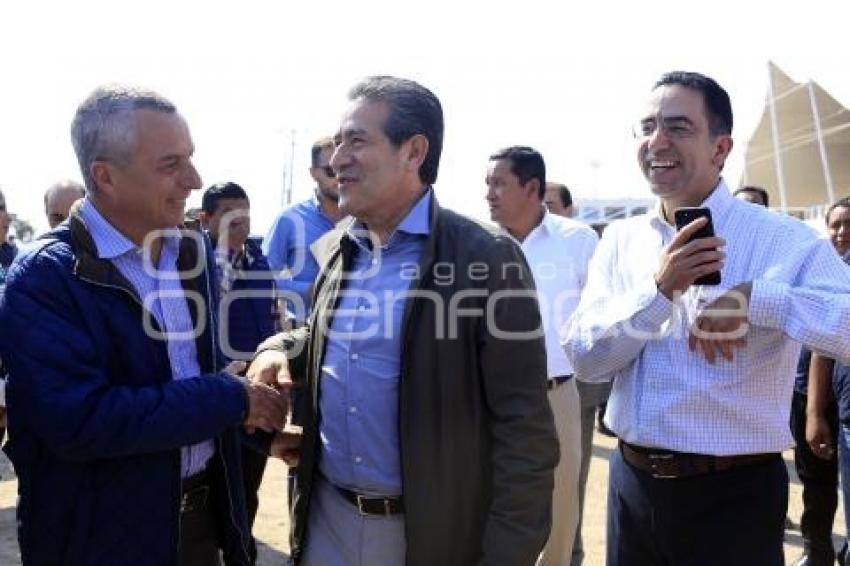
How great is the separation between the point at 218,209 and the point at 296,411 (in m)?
2.92

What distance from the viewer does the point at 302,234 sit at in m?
4.95

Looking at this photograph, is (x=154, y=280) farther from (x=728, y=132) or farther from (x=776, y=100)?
(x=776, y=100)

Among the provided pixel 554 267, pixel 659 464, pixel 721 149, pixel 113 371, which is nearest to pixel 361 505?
pixel 113 371

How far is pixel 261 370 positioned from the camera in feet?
8.12

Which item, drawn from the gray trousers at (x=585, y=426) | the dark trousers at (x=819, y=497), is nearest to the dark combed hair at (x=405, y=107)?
the gray trousers at (x=585, y=426)

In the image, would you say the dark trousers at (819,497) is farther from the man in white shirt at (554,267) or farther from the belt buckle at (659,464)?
the belt buckle at (659,464)

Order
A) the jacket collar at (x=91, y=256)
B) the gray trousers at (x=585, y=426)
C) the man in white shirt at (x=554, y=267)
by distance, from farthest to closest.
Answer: the gray trousers at (x=585, y=426) < the man in white shirt at (x=554, y=267) < the jacket collar at (x=91, y=256)

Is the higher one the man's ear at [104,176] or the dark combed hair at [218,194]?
the man's ear at [104,176]

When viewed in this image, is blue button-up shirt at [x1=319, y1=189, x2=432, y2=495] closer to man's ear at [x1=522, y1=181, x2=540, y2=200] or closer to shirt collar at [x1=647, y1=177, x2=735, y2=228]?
shirt collar at [x1=647, y1=177, x2=735, y2=228]

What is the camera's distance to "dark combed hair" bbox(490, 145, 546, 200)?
477 cm

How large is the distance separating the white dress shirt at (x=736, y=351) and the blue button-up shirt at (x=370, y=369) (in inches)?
30.6

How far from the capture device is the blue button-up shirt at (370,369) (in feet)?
7.38

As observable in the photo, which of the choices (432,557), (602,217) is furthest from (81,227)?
(602,217)

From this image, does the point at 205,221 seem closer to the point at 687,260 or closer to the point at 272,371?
the point at 272,371
